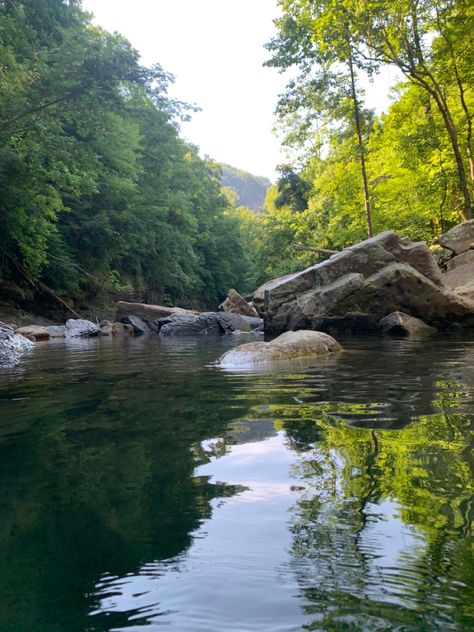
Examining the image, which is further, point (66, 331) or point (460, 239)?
point (66, 331)

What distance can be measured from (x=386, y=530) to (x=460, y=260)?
48.9ft

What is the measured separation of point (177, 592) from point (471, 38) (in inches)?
711

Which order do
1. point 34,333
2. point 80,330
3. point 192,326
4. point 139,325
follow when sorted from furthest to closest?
point 139,325, point 192,326, point 80,330, point 34,333

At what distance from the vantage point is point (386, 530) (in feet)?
4.84

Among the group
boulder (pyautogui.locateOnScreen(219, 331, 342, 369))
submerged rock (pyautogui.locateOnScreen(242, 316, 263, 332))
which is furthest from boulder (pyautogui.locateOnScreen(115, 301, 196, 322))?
boulder (pyautogui.locateOnScreen(219, 331, 342, 369))

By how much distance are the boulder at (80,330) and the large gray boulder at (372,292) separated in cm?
669

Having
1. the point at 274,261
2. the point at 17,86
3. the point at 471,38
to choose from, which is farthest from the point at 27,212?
the point at 274,261

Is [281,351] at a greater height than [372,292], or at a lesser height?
lesser

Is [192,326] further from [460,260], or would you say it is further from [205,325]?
[460,260]

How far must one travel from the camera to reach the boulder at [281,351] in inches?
251

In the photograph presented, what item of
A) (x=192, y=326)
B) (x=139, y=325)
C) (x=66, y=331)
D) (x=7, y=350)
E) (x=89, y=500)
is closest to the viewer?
(x=89, y=500)

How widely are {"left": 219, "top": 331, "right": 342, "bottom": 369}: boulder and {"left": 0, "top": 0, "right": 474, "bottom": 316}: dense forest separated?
633 centimetres

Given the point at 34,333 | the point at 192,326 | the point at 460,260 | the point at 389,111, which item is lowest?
the point at 34,333

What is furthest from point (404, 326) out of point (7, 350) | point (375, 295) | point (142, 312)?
point (142, 312)
